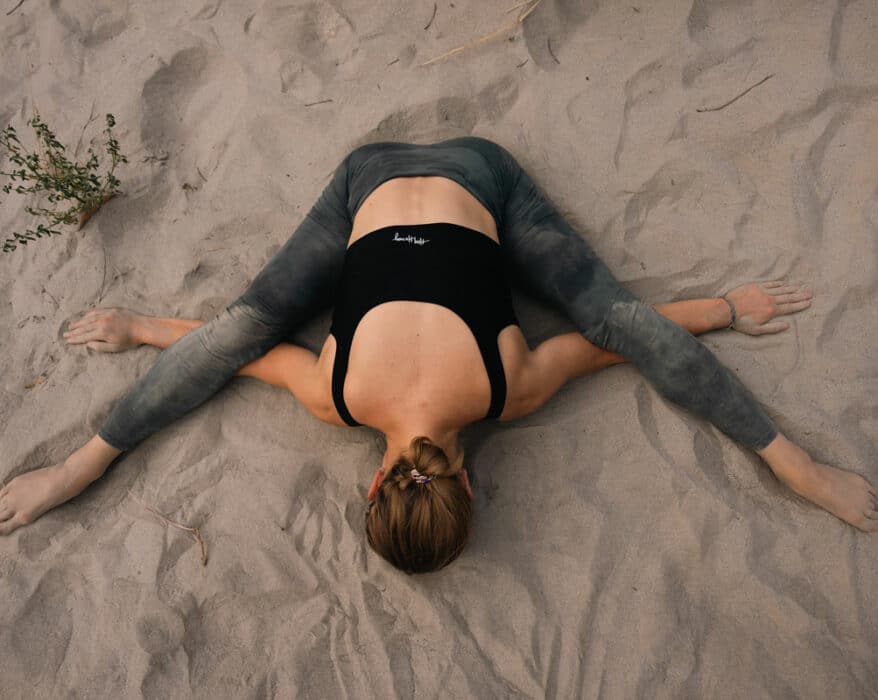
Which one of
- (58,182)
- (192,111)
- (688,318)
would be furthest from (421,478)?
(192,111)

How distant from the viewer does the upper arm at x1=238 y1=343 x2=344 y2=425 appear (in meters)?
2.29

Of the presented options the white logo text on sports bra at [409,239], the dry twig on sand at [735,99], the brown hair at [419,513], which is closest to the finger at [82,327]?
the white logo text on sports bra at [409,239]

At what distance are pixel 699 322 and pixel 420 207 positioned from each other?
130cm

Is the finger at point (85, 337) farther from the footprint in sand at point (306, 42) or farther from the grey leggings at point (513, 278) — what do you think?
the footprint in sand at point (306, 42)

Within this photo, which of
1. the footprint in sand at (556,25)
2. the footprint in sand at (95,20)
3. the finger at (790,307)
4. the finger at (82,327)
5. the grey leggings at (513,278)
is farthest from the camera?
the footprint in sand at (95,20)

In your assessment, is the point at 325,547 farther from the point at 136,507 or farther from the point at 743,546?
the point at 743,546

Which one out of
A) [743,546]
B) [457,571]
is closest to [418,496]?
[457,571]

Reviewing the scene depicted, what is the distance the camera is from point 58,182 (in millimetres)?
2709

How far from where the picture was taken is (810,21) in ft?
9.39

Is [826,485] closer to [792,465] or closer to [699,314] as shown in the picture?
[792,465]

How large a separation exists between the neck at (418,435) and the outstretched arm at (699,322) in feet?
1.21

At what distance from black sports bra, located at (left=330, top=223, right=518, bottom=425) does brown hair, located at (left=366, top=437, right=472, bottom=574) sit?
0.35 m

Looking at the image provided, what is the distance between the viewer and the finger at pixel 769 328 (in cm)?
257

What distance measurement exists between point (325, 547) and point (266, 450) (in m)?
0.49
